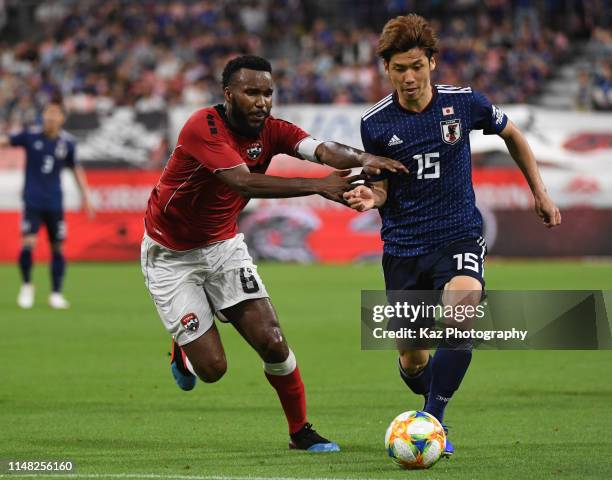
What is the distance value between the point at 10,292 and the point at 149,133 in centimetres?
738

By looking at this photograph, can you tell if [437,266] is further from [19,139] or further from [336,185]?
[19,139]

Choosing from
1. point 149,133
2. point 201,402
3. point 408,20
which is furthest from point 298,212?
point 408,20

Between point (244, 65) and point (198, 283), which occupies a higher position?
point (244, 65)

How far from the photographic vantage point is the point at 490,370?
11055 millimetres

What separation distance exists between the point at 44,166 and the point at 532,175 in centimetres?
1007

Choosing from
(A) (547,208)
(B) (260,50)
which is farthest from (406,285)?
(B) (260,50)

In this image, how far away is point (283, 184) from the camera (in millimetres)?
6816

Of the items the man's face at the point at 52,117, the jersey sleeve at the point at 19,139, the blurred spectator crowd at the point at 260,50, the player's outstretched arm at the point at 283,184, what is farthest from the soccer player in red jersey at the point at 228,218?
the blurred spectator crowd at the point at 260,50

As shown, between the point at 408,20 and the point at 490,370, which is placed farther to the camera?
the point at 490,370

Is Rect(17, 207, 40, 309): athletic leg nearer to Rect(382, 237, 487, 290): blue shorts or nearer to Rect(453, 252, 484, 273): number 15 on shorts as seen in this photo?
Rect(382, 237, 487, 290): blue shorts

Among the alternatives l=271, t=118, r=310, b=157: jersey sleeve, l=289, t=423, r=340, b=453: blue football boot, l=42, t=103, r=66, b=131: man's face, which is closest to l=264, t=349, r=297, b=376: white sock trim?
l=289, t=423, r=340, b=453: blue football boot

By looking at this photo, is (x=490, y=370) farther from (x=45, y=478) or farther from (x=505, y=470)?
(x=45, y=478)

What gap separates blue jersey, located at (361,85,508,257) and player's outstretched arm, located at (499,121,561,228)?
4.2 inches

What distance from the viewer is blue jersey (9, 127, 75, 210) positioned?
16156 millimetres
